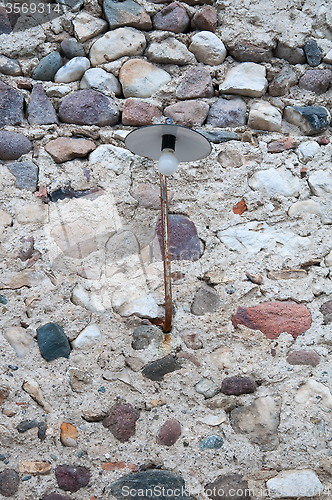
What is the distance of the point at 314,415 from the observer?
1292mm

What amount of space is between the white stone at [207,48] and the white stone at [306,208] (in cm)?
69

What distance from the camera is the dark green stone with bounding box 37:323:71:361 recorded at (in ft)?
4.52

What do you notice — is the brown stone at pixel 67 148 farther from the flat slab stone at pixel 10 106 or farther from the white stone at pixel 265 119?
the white stone at pixel 265 119

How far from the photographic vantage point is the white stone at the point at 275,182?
1668 millimetres

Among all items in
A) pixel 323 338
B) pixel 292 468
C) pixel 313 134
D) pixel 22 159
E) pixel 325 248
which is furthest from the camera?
pixel 313 134

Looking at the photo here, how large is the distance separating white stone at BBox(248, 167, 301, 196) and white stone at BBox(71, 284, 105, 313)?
26.9 inches

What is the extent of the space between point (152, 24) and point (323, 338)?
1389 mm

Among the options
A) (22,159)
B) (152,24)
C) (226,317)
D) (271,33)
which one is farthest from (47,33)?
(226,317)

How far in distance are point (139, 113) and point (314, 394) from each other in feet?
3.77

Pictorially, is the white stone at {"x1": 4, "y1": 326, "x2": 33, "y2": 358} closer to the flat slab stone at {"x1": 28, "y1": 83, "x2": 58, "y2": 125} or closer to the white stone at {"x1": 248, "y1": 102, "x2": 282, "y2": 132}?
the flat slab stone at {"x1": 28, "y1": 83, "x2": 58, "y2": 125}

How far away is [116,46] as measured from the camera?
1.85 m

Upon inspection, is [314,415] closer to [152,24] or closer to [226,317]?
[226,317]

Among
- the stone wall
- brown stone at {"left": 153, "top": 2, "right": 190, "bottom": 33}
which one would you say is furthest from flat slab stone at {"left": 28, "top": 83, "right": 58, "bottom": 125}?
brown stone at {"left": 153, "top": 2, "right": 190, "bottom": 33}

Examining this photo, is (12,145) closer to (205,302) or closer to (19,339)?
(19,339)
